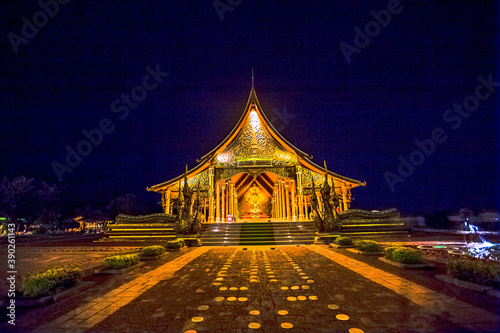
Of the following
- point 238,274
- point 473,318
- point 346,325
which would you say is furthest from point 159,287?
point 473,318

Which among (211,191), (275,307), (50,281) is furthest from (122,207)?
(275,307)

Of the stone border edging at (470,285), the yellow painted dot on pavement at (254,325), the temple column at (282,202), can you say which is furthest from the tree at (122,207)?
the stone border edging at (470,285)

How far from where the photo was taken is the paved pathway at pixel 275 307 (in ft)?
8.99

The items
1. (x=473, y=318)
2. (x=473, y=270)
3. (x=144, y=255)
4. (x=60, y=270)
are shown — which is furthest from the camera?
(x=144, y=255)

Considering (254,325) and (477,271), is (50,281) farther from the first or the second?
(477,271)

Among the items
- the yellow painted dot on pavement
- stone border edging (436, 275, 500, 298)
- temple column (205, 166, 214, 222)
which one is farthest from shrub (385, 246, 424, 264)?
temple column (205, 166, 214, 222)

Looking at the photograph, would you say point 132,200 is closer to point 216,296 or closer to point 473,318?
point 216,296

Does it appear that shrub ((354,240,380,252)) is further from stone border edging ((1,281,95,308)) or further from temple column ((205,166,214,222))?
temple column ((205,166,214,222))

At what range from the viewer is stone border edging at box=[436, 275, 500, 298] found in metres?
3.67

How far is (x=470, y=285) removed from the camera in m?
4.00

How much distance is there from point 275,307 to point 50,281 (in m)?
3.96

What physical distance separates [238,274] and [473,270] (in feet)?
15.2

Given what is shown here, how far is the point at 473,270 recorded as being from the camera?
162 inches

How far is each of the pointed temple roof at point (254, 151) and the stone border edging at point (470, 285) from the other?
13.7 m
